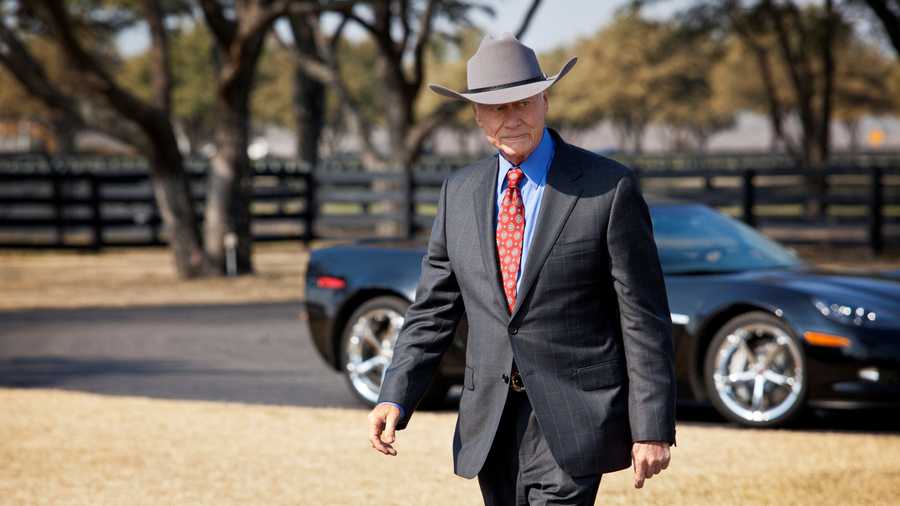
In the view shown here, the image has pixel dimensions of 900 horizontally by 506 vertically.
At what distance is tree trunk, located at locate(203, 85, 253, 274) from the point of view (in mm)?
19953

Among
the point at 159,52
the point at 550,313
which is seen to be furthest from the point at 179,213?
the point at 550,313

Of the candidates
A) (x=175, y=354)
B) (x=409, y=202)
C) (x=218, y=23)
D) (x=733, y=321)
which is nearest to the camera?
(x=733, y=321)

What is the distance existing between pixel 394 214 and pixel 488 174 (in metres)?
21.0

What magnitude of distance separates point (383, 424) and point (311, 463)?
12.4 feet

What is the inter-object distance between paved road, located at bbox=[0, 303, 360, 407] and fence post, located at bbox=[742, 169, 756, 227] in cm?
848

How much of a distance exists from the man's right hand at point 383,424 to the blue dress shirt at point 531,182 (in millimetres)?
485

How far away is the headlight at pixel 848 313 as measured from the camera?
824 cm

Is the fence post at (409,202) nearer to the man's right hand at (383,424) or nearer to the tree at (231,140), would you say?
the tree at (231,140)

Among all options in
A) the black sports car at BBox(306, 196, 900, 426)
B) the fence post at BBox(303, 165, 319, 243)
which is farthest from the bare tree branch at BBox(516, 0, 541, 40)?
the black sports car at BBox(306, 196, 900, 426)

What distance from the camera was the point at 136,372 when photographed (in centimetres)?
1152

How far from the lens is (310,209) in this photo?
27344mm

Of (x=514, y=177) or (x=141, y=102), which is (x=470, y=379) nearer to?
(x=514, y=177)

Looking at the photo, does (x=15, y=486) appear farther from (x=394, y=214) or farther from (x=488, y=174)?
(x=394, y=214)

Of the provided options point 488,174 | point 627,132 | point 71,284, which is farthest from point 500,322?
point 627,132
